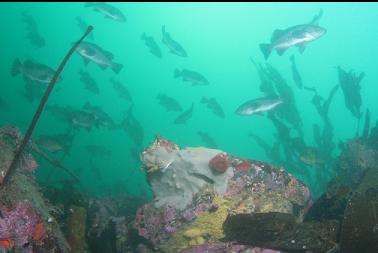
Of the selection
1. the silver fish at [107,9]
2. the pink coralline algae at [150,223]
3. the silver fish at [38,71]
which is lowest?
the silver fish at [38,71]

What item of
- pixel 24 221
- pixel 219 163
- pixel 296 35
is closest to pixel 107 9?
pixel 296 35

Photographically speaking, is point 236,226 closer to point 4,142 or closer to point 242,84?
point 4,142

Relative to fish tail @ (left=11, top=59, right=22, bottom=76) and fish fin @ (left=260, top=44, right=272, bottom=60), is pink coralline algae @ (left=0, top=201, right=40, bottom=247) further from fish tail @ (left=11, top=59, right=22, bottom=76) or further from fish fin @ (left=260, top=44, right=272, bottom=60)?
fish tail @ (left=11, top=59, right=22, bottom=76)

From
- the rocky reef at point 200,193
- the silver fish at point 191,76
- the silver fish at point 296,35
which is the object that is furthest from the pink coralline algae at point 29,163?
the silver fish at point 191,76

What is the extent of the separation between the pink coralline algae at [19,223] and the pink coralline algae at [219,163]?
3.16m

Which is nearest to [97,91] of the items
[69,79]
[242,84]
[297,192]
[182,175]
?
[182,175]

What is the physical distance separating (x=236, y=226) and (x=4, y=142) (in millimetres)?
3291

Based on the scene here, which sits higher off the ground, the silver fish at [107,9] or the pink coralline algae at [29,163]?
the silver fish at [107,9]

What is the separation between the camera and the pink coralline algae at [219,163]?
6.05 m

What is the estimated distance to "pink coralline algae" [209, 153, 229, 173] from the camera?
6047mm

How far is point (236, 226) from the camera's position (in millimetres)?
4363

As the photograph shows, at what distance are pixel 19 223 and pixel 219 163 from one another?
3.40m

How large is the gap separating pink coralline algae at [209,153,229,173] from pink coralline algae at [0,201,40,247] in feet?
10.4

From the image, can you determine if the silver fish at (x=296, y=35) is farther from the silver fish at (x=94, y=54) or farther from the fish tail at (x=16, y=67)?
the fish tail at (x=16, y=67)
